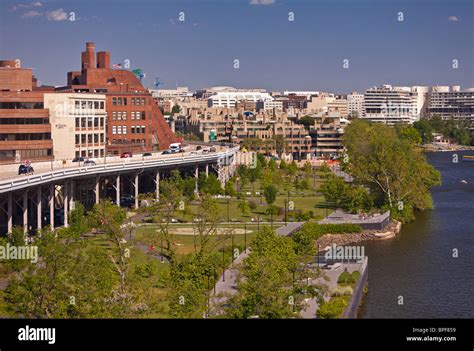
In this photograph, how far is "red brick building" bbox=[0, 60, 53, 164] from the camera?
31.8 metres

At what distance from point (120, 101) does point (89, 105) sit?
16.8ft

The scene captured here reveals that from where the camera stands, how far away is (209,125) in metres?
72.9

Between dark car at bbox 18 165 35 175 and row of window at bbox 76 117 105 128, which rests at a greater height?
row of window at bbox 76 117 105 128

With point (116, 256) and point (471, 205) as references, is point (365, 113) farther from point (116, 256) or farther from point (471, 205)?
point (116, 256)

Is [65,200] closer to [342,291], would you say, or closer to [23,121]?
[23,121]

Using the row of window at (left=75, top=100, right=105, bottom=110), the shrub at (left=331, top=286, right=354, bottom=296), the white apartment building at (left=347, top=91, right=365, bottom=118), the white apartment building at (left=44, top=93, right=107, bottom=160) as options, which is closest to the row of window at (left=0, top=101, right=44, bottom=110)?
the white apartment building at (left=44, top=93, right=107, bottom=160)

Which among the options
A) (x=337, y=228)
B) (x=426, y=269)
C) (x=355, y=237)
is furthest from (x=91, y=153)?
(x=426, y=269)

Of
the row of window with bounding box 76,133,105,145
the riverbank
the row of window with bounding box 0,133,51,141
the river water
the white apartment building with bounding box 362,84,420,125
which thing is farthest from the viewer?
the white apartment building with bounding box 362,84,420,125

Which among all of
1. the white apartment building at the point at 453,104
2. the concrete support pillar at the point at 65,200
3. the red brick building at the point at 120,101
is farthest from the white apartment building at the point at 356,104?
the concrete support pillar at the point at 65,200

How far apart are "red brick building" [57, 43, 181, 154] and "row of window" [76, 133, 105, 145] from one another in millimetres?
3146

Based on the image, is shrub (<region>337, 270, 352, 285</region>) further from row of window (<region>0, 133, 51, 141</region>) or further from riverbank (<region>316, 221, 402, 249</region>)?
row of window (<region>0, 133, 51, 141</region>)

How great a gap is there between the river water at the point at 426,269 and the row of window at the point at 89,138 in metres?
Answer: 13.2
